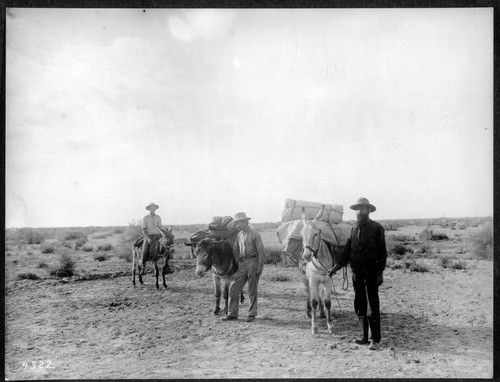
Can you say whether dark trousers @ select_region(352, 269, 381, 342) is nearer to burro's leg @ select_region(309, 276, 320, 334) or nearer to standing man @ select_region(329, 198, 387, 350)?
standing man @ select_region(329, 198, 387, 350)

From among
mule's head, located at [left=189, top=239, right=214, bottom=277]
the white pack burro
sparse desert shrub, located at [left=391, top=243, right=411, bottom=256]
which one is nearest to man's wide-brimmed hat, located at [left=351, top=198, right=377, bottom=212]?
the white pack burro

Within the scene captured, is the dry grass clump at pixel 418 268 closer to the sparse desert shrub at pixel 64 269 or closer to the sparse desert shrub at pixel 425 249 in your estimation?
the sparse desert shrub at pixel 425 249

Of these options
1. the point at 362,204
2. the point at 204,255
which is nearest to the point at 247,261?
the point at 204,255

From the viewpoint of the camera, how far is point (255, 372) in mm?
6566

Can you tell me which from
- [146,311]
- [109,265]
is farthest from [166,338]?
[109,265]

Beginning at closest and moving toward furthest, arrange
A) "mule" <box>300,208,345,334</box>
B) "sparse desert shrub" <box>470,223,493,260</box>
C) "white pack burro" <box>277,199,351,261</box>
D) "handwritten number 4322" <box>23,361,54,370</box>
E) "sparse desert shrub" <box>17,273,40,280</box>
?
"handwritten number 4322" <box>23,361,54,370</box> → "mule" <box>300,208,345,334</box> → "white pack burro" <box>277,199,351,261</box> → "sparse desert shrub" <box>17,273,40,280</box> → "sparse desert shrub" <box>470,223,493,260</box>

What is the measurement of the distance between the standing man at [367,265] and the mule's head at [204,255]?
297 cm

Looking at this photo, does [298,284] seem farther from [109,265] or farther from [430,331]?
[109,265]

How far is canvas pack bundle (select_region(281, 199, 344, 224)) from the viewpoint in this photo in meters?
8.64

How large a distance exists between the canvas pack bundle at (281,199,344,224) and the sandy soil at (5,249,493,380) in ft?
6.96

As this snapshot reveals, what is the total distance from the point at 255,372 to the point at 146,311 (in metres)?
3.83

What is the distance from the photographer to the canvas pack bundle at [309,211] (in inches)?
340

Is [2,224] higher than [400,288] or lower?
higher

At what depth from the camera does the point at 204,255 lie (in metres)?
8.34
